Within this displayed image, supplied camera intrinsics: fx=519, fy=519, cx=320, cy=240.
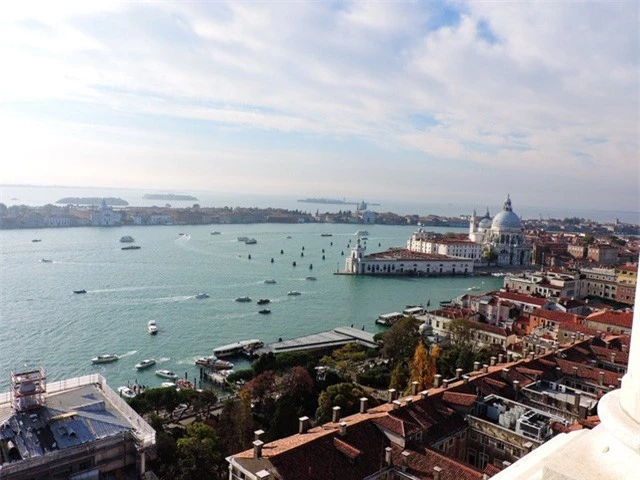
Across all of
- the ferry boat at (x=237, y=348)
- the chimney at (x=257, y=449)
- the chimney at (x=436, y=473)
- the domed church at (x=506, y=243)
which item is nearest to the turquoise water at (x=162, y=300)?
the ferry boat at (x=237, y=348)

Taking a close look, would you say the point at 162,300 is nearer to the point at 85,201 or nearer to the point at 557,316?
the point at 557,316

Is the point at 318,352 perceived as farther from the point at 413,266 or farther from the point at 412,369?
the point at 413,266

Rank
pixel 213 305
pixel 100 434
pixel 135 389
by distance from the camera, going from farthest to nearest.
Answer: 1. pixel 213 305
2. pixel 135 389
3. pixel 100 434

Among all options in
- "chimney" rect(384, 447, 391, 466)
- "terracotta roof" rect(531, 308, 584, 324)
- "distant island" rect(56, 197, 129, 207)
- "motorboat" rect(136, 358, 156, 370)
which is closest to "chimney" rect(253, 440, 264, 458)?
"chimney" rect(384, 447, 391, 466)

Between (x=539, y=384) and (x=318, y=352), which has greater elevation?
(x=539, y=384)

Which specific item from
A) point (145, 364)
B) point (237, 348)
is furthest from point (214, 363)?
point (145, 364)

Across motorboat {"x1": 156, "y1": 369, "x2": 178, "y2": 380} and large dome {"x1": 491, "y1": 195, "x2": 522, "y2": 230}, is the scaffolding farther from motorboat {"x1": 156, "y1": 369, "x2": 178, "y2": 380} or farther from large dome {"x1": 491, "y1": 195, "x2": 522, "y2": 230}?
large dome {"x1": 491, "y1": 195, "x2": 522, "y2": 230}

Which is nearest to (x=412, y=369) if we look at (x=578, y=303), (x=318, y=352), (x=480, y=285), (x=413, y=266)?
(x=318, y=352)
